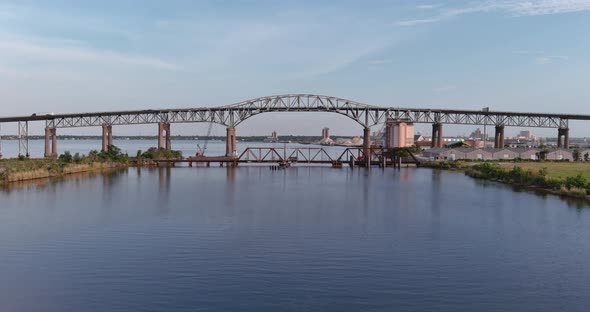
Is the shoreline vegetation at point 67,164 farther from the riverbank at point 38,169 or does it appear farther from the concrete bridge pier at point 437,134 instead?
the concrete bridge pier at point 437,134

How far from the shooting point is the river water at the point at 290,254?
1989cm

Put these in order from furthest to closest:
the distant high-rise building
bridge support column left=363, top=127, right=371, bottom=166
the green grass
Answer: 1. the distant high-rise building
2. bridge support column left=363, top=127, right=371, bottom=166
3. the green grass

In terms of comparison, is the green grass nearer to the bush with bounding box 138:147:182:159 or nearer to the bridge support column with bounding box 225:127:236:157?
the bridge support column with bounding box 225:127:236:157

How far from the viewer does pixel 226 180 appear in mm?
72812

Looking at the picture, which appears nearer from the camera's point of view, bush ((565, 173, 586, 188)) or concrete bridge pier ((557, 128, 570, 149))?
bush ((565, 173, 586, 188))

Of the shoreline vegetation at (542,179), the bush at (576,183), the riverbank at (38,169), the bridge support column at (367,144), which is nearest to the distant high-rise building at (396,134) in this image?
the bridge support column at (367,144)

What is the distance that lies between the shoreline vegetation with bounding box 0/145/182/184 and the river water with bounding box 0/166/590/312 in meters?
16.7

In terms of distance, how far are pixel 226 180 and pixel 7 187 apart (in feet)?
87.4

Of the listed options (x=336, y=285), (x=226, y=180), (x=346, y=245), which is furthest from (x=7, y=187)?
(x=336, y=285)

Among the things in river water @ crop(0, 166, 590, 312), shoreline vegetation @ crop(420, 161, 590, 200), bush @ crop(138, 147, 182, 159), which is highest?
bush @ crop(138, 147, 182, 159)

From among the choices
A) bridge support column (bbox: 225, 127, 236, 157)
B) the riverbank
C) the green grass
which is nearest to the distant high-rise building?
bridge support column (bbox: 225, 127, 236, 157)

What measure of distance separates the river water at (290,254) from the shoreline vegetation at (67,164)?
16.7 metres

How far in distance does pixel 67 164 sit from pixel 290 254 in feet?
208

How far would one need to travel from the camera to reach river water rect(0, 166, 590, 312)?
19.9 metres
